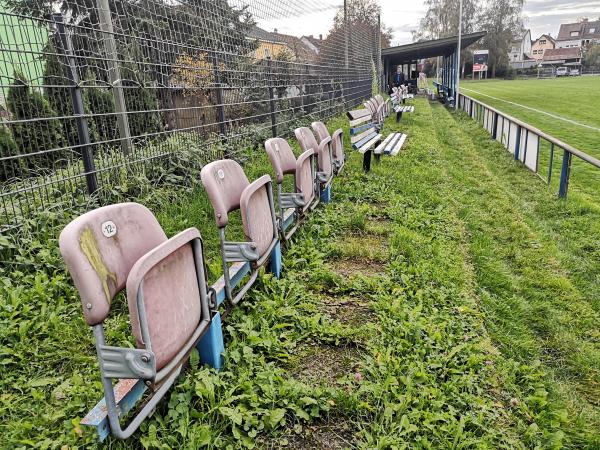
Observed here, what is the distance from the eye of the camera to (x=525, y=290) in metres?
3.62

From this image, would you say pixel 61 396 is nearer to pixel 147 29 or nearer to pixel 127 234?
pixel 127 234

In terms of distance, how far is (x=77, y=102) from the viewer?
346cm

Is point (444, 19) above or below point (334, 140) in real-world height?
above

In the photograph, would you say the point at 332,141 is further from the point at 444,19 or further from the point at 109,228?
the point at 444,19

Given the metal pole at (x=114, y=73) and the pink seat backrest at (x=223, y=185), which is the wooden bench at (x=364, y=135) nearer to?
the metal pole at (x=114, y=73)

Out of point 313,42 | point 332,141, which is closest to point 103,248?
point 332,141

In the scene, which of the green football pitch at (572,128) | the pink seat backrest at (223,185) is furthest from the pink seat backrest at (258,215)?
the green football pitch at (572,128)

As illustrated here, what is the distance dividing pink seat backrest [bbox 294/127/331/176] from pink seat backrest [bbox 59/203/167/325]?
9.32 feet

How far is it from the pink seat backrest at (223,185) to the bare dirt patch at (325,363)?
84 centimetres

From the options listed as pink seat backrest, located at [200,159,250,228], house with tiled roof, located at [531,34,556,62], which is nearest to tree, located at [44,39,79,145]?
pink seat backrest, located at [200,159,250,228]

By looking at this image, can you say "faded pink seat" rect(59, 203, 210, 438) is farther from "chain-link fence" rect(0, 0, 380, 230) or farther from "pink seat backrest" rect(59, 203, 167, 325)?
"chain-link fence" rect(0, 0, 380, 230)

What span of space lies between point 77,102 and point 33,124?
0.35m

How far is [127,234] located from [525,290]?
3119 millimetres

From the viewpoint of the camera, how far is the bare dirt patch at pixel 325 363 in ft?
7.49
